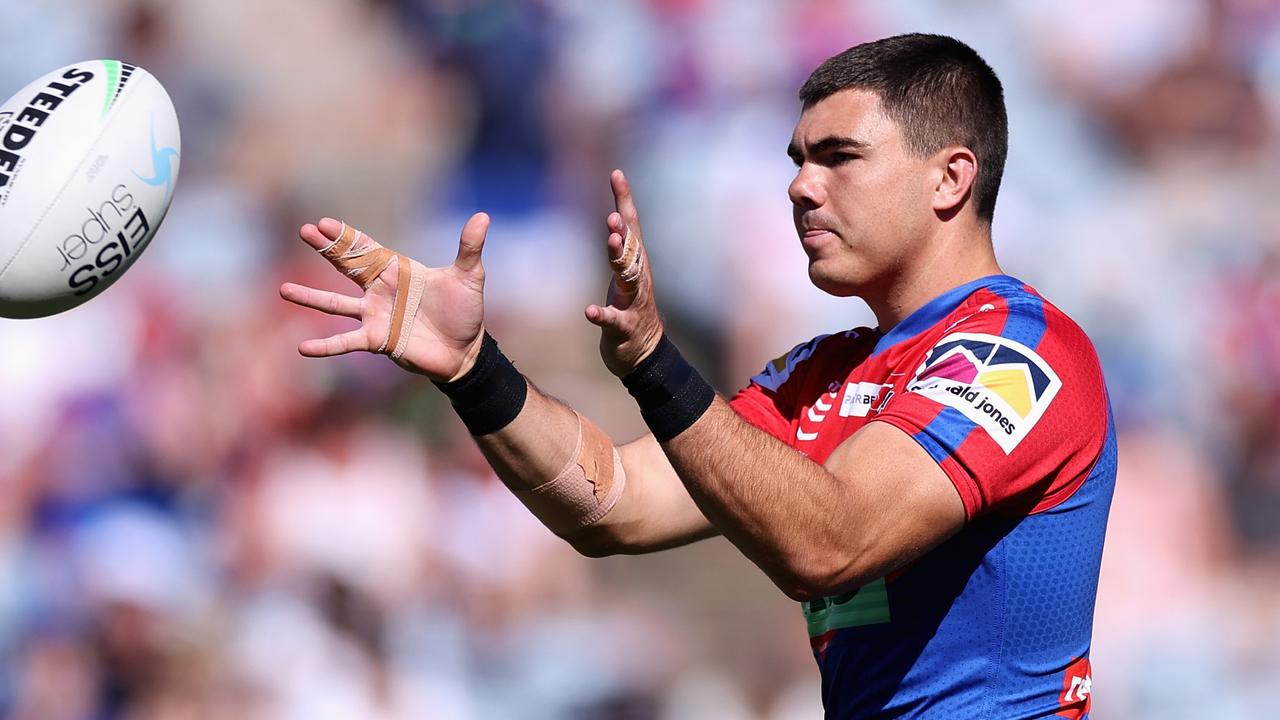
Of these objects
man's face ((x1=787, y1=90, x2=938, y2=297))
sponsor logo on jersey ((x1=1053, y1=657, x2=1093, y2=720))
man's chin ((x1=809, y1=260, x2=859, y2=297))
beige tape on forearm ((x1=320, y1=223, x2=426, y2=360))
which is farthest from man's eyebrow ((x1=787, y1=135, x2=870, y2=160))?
sponsor logo on jersey ((x1=1053, y1=657, x2=1093, y2=720))

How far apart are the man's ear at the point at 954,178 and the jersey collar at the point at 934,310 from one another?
0.19 meters

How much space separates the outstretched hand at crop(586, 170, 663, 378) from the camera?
2498 mm

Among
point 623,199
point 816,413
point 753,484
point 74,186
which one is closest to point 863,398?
point 816,413

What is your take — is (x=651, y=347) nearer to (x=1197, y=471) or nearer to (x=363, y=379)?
(x=363, y=379)

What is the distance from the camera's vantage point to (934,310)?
3.06 meters

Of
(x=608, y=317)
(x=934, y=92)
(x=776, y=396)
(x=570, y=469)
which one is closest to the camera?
(x=608, y=317)

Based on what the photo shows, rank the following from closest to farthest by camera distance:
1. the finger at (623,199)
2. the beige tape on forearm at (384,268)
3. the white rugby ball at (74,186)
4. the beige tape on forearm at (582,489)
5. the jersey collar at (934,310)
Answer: the finger at (623,199) → the beige tape on forearm at (384,268) → the jersey collar at (934,310) → the beige tape on forearm at (582,489) → the white rugby ball at (74,186)

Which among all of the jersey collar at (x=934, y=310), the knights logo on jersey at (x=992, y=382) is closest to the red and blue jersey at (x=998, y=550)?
the knights logo on jersey at (x=992, y=382)

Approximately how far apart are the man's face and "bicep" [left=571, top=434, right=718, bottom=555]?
2.33 feet

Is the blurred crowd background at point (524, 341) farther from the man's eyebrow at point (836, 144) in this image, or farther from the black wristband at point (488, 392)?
the man's eyebrow at point (836, 144)

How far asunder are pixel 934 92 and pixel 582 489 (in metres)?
1.27

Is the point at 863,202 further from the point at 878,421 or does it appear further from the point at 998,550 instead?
the point at 998,550

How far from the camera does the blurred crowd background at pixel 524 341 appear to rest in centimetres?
583

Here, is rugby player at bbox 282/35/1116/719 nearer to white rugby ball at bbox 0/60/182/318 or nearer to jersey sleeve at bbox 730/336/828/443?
jersey sleeve at bbox 730/336/828/443
